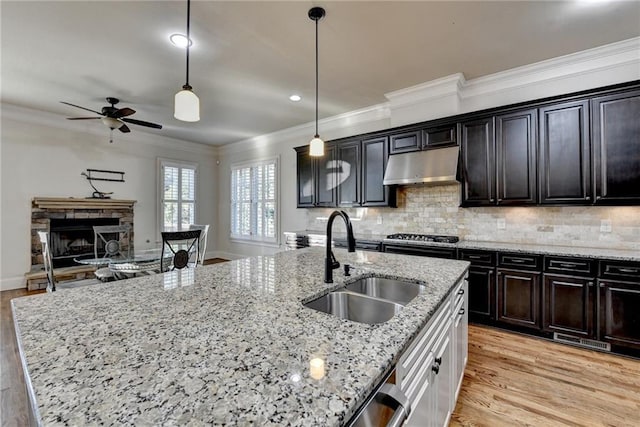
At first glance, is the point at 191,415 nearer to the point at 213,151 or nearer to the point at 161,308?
the point at 161,308

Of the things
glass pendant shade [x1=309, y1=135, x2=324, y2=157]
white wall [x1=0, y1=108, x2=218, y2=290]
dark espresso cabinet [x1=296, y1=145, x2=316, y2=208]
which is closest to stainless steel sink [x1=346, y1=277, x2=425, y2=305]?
glass pendant shade [x1=309, y1=135, x2=324, y2=157]

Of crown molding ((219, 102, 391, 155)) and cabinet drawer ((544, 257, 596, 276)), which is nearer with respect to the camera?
cabinet drawer ((544, 257, 596, 276))

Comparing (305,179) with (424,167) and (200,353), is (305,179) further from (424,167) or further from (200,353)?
(200,353)

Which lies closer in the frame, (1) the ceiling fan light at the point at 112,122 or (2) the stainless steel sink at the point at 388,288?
(2) the stainless steel sink at the point at 388,288

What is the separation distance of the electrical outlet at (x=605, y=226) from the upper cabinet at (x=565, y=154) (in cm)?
41

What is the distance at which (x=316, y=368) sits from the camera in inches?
28.5

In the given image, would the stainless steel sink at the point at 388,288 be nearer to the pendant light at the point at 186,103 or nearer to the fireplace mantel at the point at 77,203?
the pendant light at the point at 186,103

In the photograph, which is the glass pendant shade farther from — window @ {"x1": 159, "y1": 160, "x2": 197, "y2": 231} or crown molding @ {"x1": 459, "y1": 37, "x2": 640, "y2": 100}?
window @ {"x1": 159, "y1": 160, "x2": 197, "y2": 231}

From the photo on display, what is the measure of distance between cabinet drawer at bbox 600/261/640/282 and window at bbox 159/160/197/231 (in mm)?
7137

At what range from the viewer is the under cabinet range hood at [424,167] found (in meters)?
3.43

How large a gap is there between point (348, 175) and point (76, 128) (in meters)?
5.09

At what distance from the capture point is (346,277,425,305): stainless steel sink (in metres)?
1.64

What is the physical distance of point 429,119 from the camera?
12.6 ft

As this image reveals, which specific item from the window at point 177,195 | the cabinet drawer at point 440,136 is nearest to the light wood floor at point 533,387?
the cabinet drawer at point 440,136
